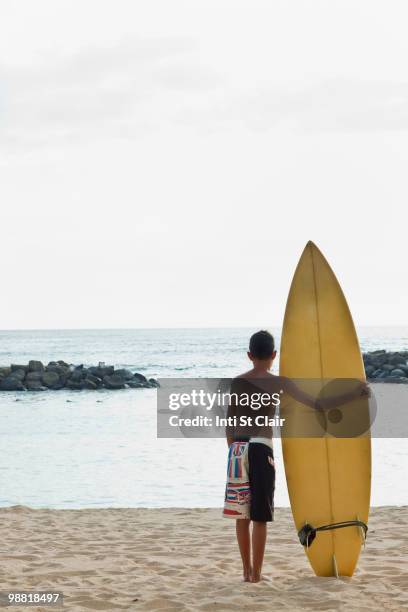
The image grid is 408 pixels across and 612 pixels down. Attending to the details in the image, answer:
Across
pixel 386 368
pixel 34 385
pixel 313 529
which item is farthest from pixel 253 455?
pixel 386 368

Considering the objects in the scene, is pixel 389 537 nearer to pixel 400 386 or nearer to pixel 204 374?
pixel 400 386

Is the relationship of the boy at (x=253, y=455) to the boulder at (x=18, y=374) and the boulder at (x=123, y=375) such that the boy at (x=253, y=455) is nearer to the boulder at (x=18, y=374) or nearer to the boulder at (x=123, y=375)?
the boulder at (x=123, y=375)

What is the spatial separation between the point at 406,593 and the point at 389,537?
162 cm

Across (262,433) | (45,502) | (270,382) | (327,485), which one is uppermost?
(270,382)

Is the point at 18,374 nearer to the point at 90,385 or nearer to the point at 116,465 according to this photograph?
the point at 90,385

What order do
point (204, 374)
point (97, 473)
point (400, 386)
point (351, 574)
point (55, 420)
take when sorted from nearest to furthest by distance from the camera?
point (351, 574) < point (97, 473) < point (55, 420) < point (400, 386) < point (204, 374)

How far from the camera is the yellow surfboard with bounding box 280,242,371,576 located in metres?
4.38

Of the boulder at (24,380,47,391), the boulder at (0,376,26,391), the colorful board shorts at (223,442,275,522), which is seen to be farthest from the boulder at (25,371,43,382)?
the colorful board shorts at (223,442,275,522)

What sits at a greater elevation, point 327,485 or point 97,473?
point 327,485

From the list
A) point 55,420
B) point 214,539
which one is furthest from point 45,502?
point 55,420

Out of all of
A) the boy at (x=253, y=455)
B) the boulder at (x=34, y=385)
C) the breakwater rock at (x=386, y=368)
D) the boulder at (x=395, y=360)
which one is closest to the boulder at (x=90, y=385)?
the boulder at (x=34, y=385)

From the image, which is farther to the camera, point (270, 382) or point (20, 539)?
point (20, 539)

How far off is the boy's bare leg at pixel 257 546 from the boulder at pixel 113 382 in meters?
20.9

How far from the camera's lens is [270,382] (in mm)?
4160
